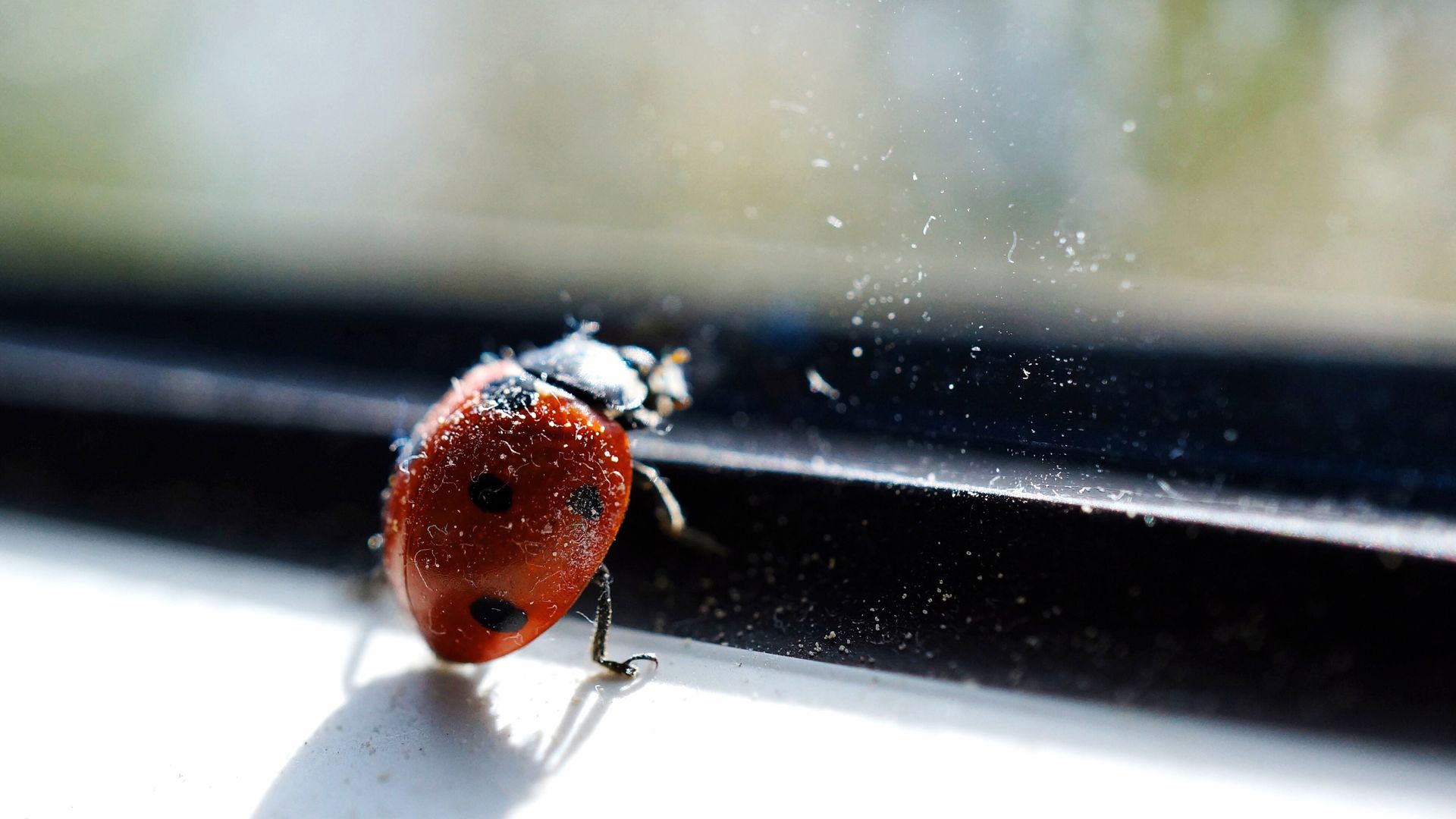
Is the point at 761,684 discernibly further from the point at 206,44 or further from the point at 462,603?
the point at 206,44

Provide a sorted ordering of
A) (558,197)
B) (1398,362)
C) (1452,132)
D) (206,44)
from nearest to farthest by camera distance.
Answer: (1452,132) < (1398,362) < (558,197) < (206,44)

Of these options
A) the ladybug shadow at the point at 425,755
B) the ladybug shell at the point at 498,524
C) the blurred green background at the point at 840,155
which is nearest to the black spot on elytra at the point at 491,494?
the ladybug shell at the point at 498,524

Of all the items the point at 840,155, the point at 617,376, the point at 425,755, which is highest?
the point at 840,155

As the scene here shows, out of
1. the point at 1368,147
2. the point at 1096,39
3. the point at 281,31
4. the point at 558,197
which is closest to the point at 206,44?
the point at 281,31

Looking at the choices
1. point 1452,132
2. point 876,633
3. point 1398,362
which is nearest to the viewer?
point 876,633

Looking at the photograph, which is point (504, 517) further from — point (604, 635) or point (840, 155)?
point (840, 155)

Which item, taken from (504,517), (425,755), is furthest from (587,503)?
(425,755)

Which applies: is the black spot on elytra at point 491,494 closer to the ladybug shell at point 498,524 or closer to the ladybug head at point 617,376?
the ladybug shell at point 498,524
